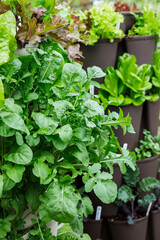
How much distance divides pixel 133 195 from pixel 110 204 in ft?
0.45

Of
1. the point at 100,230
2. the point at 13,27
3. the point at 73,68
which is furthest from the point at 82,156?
the point at 100,230

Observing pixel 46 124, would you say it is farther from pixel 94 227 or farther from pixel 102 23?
pixel 94 227

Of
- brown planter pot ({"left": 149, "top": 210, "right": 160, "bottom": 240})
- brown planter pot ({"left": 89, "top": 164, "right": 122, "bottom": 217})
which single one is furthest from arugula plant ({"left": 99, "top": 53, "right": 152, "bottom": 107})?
brown planter pot ({"left": 149, "top": 210, "right": 160, "bottom": 240})

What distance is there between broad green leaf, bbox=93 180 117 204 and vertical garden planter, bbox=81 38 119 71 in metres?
0.84

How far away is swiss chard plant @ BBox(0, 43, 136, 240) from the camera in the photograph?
791 millimetres

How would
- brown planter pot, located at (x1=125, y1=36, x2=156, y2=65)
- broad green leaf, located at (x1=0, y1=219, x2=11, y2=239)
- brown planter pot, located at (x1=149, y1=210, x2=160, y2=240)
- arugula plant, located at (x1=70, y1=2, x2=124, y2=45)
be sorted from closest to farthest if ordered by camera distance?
broad green leaf, located at (x1=0, y1=219, x2=11, y2=239) < arugula plant, located at (x1=70, y1=2, x2=124, y2=45) < brown planter pot, located at (x1=125, y1=36, x2=156, y2=65) < brown planter pot, located at (x1=149, y1=210, x2=160, y2=240)

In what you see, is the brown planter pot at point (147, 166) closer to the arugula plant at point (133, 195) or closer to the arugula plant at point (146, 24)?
the arugula plant at point (133, 195)

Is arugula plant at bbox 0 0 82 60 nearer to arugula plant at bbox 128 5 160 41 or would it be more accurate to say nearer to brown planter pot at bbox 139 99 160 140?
arugula plant at bbox 128 5 160 41

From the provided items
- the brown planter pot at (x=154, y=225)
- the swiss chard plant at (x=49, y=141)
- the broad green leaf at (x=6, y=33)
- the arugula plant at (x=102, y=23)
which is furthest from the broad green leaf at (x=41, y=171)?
the brown planter pot at (x=154, y=225)

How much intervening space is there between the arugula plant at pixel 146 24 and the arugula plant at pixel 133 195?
2.44 ft

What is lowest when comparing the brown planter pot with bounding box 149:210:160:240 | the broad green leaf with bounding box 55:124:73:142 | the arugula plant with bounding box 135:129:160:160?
the brown planter pot with bounding box 149:210:160:240

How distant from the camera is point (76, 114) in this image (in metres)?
0.85

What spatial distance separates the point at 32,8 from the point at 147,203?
1232 millimetres

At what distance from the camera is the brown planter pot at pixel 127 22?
1.70m
